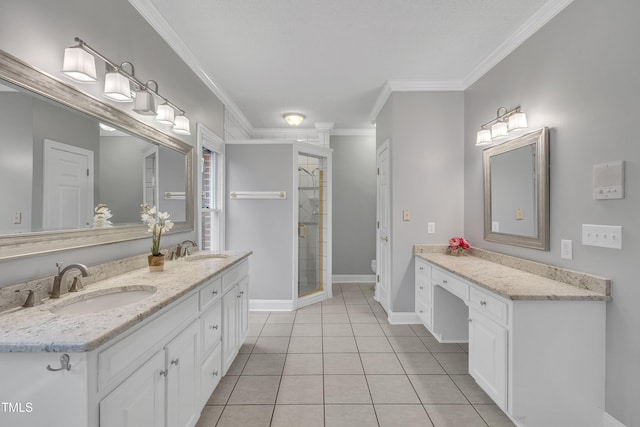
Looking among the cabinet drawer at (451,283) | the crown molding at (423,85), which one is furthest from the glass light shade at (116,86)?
the crown molding at (423,85)

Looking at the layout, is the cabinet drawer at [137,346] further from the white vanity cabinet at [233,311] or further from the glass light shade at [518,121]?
the glass light shade at [518,121]

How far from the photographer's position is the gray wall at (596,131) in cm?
157

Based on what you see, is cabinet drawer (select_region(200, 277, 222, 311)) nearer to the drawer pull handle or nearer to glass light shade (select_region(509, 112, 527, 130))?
the drawer pull handle

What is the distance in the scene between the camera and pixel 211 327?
195cm

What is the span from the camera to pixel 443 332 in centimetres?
289

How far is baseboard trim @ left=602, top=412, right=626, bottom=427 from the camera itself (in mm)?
1625

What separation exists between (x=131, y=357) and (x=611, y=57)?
8.91ft

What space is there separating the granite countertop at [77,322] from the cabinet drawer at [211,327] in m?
0.33

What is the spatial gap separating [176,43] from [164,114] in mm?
775

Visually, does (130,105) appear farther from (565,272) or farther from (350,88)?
(565,272)

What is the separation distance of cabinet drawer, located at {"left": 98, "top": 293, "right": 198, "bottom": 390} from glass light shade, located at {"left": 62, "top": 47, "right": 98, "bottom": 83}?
1177 millimetres

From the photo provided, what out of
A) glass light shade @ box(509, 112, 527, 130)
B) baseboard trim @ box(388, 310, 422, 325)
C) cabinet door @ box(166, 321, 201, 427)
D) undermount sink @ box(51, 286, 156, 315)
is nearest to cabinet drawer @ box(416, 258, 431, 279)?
baseboard trim @ box(388, 310, 422, 325)

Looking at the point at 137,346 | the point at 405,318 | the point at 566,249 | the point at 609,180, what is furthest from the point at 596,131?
the point at 137,346

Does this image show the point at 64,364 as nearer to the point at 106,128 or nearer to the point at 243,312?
the point at 106,128
